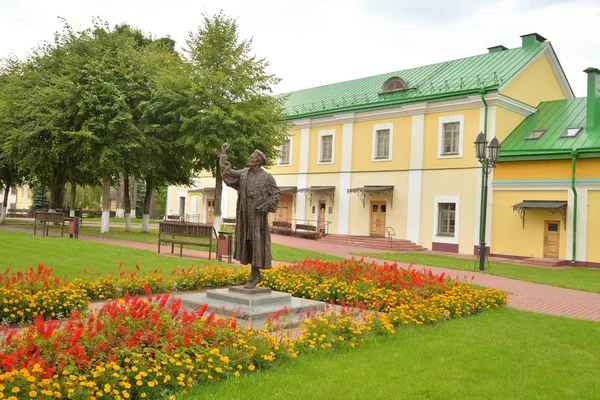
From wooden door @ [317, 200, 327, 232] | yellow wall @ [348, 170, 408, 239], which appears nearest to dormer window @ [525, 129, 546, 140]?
yellow wall @ [348, 170, 408, 239]

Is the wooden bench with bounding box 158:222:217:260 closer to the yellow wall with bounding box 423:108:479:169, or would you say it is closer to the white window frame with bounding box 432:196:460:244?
the white window frame with bounding box 432:196:460:244

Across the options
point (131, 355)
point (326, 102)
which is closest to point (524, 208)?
point (326, 102)

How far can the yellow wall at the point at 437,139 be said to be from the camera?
24.1 meters

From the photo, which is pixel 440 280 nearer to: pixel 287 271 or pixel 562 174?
pixel 287 271

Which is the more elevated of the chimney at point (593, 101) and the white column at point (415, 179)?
the chimney at point (593, 101)

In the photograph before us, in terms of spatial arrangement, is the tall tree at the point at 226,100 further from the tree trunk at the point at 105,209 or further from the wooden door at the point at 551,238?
the wooden door at the point at 551,238

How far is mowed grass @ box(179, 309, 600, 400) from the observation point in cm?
489

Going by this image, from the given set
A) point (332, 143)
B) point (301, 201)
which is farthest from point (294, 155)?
point (332, 143)

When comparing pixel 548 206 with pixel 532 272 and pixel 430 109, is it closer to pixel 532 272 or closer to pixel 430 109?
pixel 532 272

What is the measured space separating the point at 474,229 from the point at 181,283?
16.9 meters

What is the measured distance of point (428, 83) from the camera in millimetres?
27391

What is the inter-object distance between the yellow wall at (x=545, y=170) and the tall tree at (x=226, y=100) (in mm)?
9937

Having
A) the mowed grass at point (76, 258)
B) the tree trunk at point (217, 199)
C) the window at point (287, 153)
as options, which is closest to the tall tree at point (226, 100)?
the tree trunk at point (217, 199)

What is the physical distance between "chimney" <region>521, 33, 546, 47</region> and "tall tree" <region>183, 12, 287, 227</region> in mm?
13449
